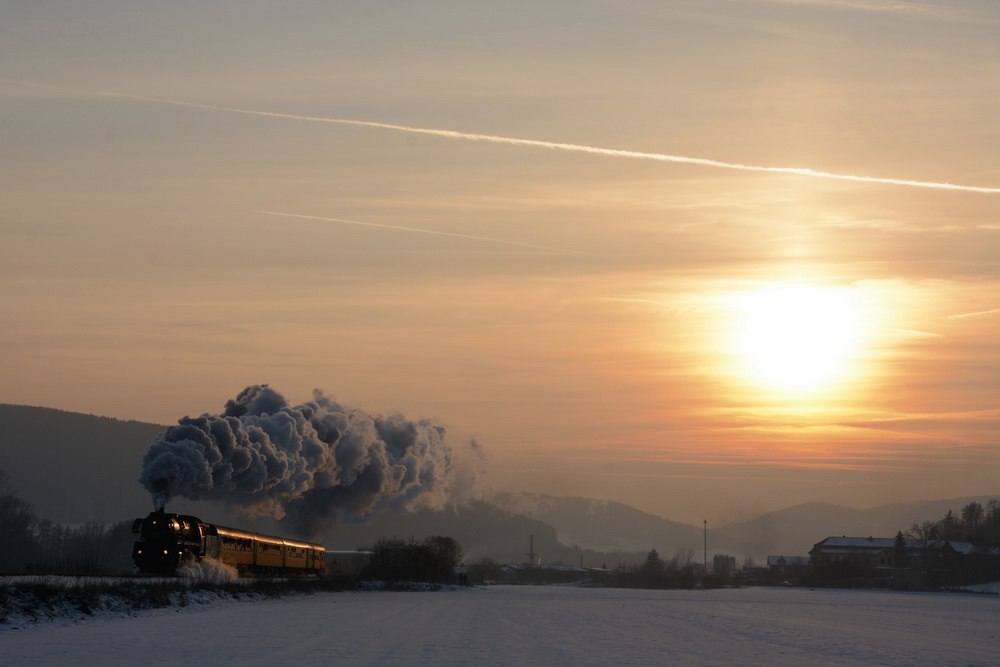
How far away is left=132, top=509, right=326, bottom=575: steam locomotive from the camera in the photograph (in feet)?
258

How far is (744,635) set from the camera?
5838 centimetres

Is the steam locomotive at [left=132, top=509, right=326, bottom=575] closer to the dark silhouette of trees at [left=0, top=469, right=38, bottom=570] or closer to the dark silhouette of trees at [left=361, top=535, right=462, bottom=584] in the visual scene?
the dark silhouette of trees at [left=361, top=535, right=462, bottom=584]

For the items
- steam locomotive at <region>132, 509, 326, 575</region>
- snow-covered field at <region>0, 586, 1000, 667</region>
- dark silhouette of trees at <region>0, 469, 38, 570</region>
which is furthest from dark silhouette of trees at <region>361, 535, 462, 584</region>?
snow-covered field at <region>0, 586, 1000, 667</region>

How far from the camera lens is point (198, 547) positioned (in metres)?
83.4

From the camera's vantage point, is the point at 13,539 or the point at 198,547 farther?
the point at 13,539

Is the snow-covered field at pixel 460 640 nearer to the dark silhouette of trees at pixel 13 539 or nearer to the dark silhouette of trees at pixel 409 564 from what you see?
the dark silhouette of trees at pixel 409 564

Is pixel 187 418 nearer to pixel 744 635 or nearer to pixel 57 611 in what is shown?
pixel 57 611

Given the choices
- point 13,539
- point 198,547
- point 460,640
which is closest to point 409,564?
point 13,539

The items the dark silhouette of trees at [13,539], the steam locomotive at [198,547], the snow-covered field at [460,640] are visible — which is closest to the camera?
the snow-covered field at [460,640]

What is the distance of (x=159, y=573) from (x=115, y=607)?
23.0 metres

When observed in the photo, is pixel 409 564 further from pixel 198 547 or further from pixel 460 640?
pixel 460 640

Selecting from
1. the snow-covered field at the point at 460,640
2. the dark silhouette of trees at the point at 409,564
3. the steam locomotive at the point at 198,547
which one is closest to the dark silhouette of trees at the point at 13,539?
the dark silhouette of trees at the point at 409,564

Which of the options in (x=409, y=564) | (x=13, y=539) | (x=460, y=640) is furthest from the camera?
(x=13, y=539)

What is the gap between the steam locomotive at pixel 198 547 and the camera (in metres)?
78.7
